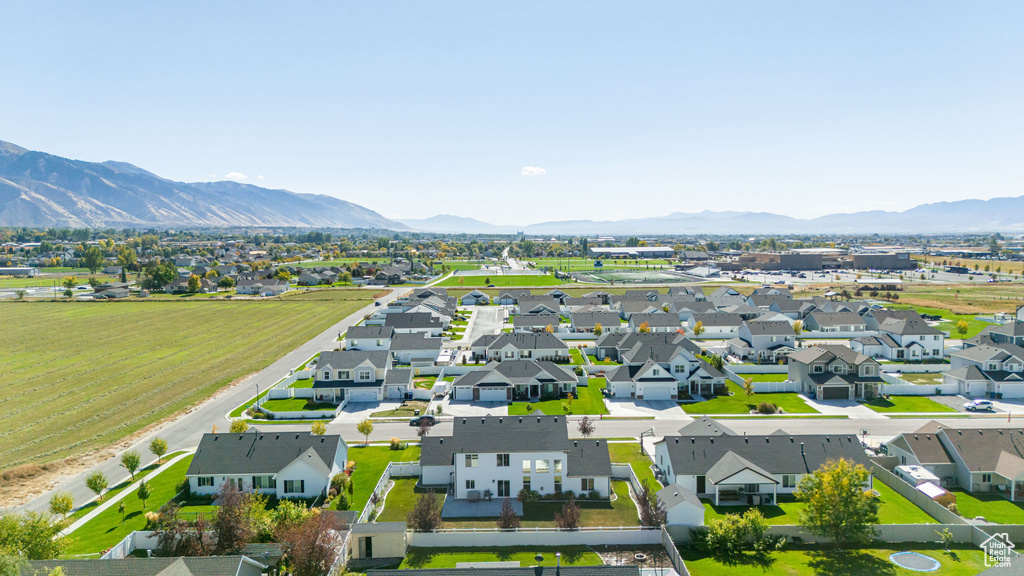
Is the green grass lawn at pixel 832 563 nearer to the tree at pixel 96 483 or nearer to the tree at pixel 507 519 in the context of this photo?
the tree at pixel 507 519

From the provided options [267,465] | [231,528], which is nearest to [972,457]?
[231,528]

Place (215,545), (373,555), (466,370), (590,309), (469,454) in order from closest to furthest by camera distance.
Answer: (215,545)
(373,555)
(469,454)
(466,370)
(590,309)

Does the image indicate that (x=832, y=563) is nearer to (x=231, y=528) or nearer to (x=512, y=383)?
(x=231, y=528)

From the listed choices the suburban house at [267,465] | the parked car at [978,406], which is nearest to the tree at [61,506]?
the suburban house at [267,465]

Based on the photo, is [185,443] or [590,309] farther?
[590,309]

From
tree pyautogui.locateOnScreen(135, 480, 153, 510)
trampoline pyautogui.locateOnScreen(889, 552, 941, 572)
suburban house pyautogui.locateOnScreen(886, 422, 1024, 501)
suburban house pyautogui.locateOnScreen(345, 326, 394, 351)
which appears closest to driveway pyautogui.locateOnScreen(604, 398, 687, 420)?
suburban house pyautogui.locateOnScreen(886, 422, 1024, 501)

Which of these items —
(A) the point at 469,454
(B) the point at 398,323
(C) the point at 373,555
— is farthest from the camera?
(B) the point at 398,323

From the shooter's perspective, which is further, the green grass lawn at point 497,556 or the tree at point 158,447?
the tree at point 158,447

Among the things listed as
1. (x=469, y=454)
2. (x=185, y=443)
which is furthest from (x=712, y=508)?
(x=185, y=443)

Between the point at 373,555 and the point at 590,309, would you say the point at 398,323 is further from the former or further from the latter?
the point at 373,555
